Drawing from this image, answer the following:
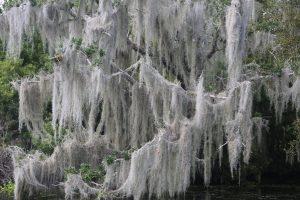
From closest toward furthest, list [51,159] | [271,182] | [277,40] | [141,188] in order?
[141,188], [51,159], [277,40], [271,182]

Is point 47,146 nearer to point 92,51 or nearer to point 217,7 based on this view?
point 92,51

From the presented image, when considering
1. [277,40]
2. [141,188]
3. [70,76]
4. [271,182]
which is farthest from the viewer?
[271,182]

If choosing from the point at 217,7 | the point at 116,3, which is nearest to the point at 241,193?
the point at 217,7

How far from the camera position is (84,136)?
13.6 meters

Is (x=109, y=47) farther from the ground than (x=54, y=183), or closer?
farther from the ground

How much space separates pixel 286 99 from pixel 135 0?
411 centimetres

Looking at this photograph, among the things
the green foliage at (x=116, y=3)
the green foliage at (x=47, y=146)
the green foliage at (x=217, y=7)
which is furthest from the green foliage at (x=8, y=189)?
the green foliage at (x=217, y=7)

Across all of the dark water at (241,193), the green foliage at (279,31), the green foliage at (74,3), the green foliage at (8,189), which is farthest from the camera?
the green foliage at (8,189)

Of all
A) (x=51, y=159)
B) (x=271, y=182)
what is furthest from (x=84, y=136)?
(x=271, y=182)

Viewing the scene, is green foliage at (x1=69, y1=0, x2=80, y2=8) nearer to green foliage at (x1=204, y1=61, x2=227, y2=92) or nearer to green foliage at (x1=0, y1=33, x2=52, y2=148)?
green foliage at (x1=204, y1=61, x2=227, y2=92)

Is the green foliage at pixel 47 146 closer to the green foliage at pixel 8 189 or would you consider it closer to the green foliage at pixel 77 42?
the green foliage at pixel 8 189

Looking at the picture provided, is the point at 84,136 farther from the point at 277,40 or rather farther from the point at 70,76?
the point at 277,40

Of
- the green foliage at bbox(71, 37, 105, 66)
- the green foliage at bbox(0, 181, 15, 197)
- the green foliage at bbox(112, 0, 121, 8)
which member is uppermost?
the green foliage at bbox(112, 0, 121, 8)

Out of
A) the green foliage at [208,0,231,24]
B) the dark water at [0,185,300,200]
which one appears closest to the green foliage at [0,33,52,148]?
the dark water at [0,185,300,200]
